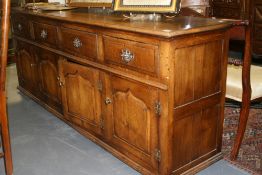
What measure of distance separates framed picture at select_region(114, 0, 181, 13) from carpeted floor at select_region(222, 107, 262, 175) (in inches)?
39.9

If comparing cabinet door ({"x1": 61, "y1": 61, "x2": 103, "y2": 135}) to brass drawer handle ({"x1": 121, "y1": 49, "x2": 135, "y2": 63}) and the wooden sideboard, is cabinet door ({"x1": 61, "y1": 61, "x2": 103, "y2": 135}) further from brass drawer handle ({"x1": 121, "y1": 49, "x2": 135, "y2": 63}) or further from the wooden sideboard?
brass drawer handle ({"x1": 121, "y1": 49, "x2": 135, "y2": 63})

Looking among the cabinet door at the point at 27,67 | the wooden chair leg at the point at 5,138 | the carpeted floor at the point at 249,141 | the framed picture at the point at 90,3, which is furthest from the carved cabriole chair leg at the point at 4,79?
the carpeted floor at the point at 249,141

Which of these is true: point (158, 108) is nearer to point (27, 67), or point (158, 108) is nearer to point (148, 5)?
point (148, 5)

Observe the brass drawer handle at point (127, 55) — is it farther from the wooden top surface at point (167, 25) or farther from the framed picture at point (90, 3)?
the framed picture at point (90, 3)

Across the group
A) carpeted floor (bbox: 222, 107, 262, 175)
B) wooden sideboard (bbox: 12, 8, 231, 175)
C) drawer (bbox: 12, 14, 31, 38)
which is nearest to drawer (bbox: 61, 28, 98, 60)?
wooden sideboard (bbox: 12, 8, 231, 175)

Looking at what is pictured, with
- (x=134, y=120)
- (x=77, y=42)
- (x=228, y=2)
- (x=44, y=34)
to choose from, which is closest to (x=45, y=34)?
(x=44, y=34)

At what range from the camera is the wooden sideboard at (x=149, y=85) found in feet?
5.07

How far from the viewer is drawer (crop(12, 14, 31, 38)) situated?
9.15 feet

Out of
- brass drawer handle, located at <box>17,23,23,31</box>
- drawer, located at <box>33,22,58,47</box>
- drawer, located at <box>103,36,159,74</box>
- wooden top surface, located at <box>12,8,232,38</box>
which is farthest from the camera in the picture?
brass drawer handle, located at <box>17,23,23,31</box>

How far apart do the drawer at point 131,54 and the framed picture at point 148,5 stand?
0.91 ft

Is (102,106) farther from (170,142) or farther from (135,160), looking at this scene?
(170,142)

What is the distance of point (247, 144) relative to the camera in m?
2.17

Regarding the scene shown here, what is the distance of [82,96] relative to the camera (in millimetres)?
2223

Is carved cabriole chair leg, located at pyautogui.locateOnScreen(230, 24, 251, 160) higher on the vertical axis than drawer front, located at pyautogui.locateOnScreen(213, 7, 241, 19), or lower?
lower
